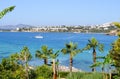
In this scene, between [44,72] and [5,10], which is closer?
[5,10]

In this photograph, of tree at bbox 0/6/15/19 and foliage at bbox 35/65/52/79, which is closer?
tree at bbox 0/6/15/19

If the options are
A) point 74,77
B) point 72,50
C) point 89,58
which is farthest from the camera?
point 89,58

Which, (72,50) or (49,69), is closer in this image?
(49,69)

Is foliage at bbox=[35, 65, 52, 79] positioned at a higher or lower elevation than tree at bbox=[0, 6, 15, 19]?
lower

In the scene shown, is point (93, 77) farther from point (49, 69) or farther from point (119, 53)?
point (49, 69)

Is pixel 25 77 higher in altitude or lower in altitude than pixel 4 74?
lower

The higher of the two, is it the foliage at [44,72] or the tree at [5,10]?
the tree at [5,10]

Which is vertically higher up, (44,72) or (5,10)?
(5,10)

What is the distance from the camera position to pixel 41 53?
79750mm

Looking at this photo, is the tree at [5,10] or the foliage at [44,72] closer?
the tree at [5,10]

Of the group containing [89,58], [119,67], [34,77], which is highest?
[119,67]

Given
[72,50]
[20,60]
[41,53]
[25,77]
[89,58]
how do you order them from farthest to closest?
1. [89,58]
2. [41,53]
3. [72,50]
4. [20,60]
5. [25,77]

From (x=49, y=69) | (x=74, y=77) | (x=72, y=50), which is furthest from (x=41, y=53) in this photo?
(x=74, y=77)

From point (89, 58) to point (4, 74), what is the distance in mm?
103483
